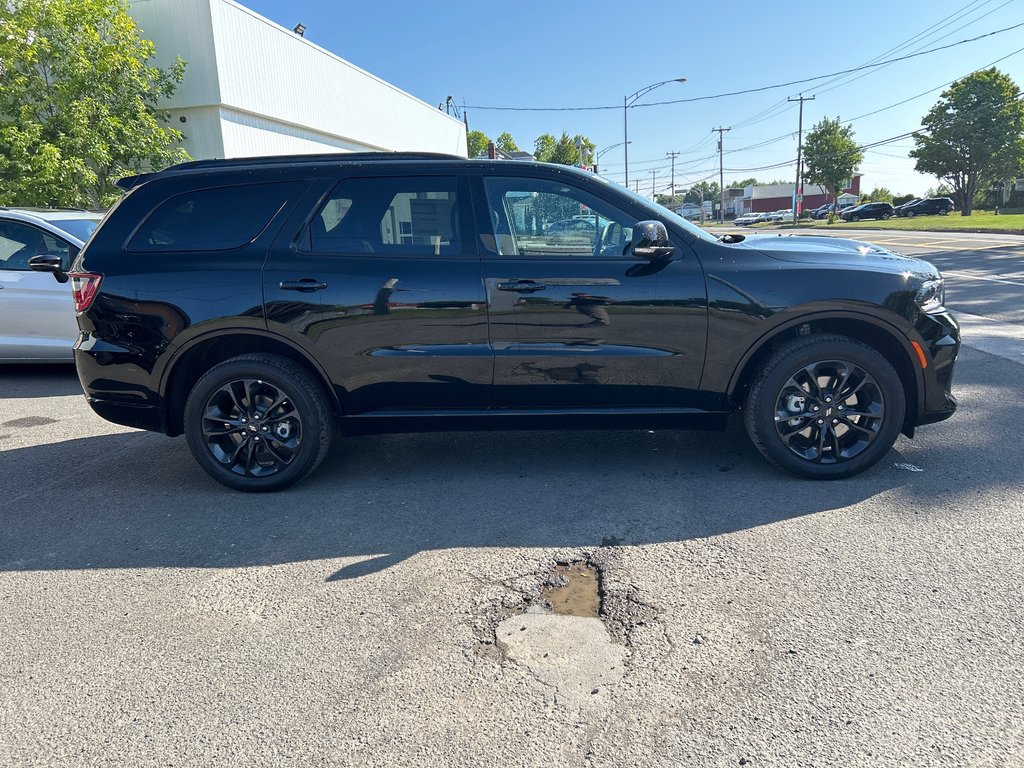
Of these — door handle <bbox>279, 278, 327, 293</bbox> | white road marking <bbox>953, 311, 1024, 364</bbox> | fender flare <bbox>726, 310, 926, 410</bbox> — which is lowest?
white road marking <bbox>953, 311, 1024, 364</bbox>

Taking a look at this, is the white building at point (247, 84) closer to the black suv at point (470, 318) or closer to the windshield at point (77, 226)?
the windshield at point (77, 226)

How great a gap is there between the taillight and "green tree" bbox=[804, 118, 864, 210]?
70.0 metres

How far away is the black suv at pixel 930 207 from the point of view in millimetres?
56594

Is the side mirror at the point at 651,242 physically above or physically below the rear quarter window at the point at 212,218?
below

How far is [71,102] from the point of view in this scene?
1279 cm

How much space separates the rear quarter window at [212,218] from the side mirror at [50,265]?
123 inches

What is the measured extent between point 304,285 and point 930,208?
65317mm

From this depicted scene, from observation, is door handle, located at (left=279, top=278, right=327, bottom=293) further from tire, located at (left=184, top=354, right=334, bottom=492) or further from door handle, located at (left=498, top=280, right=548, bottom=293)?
door handle, located at (left=498, top=280, right=548, bottom=293)

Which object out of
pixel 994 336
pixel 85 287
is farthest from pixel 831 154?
pixel 85 287

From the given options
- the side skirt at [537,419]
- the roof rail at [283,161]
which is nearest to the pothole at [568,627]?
the side skirt at [537,419]

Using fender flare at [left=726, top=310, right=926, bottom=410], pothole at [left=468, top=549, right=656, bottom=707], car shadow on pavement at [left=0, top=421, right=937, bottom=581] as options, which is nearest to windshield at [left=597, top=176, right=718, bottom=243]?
fender flare at [left=726, top=310, right=926, bottom=410]

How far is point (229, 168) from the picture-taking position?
4.19 meters

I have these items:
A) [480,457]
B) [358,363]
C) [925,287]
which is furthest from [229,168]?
[925,287]

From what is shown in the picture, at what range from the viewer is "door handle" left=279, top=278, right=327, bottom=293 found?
3980mm
